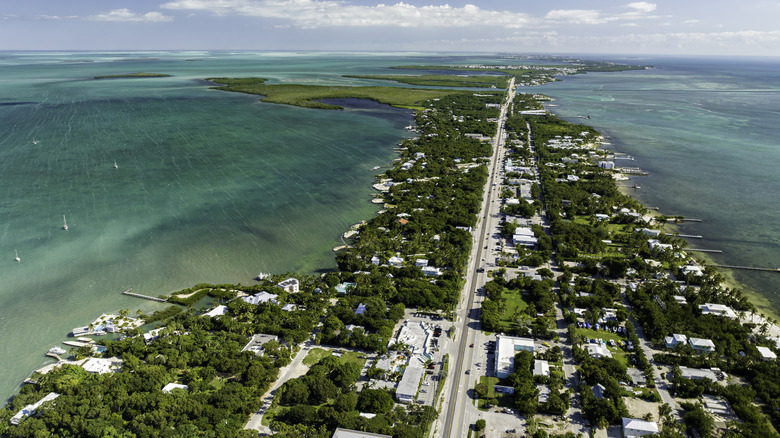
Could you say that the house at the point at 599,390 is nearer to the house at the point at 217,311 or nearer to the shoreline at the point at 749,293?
the shoreline at the point at 749,293

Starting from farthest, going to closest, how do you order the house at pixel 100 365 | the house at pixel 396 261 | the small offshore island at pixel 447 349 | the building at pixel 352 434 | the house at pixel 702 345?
the house at pixel 396 261 → the house at pixel 702 345 → the house at pixel 100 365 → the small offshore island at pixel 447 349 → the building at pixel 352 434

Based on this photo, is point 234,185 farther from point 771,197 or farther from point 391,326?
point 771,197

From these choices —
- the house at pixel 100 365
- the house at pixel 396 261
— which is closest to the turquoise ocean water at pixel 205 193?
the house at pixel 100 365

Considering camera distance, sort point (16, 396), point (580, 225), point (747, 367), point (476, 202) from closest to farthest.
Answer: point (16, 396) → point (747, 367) → point (580, 225) → point (476, 202)

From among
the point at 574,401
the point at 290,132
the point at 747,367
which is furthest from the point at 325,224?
the point at 290,132

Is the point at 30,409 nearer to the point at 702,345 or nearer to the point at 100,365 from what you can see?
the point at 100,365

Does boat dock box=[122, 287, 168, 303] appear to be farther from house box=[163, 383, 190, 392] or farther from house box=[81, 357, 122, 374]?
house box=[163, 383, 190, 392]
